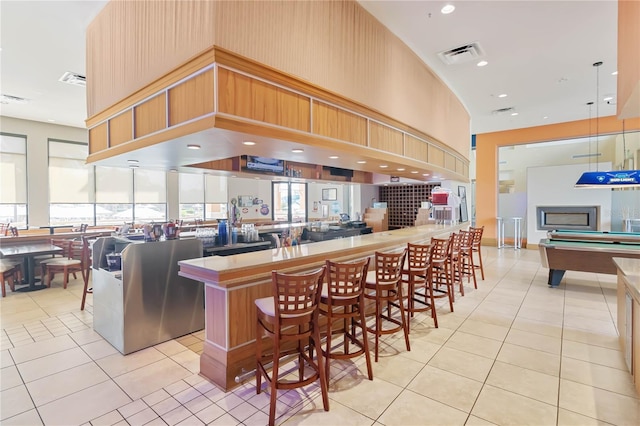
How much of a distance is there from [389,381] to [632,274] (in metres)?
2.30

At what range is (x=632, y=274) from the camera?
2.69m

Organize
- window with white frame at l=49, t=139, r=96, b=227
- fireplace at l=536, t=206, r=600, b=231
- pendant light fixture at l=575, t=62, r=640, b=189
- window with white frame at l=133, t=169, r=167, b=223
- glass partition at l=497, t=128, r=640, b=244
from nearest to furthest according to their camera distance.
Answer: pendant light fixture at l=575, t=62, r=640, b=189
glass partition at l=497, t=128, r=640, b=244
window with white frame at l=49, t=139, r=96, b=227
fireplace at l=536, t=206, r=600, b=231
window with white frame at l=133, t=169, r=167, b=223

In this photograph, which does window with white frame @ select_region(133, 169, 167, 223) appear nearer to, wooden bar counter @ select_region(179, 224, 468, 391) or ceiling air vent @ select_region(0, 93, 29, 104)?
ceiling air vent @ select_region(0, 93, 29, 104)

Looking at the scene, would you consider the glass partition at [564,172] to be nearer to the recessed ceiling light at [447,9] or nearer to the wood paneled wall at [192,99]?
the recessed ceiling light at [447,9]

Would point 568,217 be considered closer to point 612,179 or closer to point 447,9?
point 612,179

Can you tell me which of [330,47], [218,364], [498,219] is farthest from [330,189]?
[218,364]

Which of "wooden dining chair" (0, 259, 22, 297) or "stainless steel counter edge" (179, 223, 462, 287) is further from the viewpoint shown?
"wooden dining chair" (0, 259, 22, 297)

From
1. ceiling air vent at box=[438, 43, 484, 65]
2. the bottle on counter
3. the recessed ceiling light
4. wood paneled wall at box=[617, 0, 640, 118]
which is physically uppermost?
ceiling air vent at box=[438, 43, 484, 65]

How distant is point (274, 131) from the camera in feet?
8.75

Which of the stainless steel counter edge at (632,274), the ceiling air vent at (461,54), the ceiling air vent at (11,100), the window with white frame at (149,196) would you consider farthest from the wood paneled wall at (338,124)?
the window with white frame at (149,196)

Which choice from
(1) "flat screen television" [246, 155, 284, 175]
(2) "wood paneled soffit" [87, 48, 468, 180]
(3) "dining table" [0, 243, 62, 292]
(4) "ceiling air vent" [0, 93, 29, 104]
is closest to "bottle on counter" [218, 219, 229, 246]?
(1) "flat screen television" [246, 155, 284, 175]

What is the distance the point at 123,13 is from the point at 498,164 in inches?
425

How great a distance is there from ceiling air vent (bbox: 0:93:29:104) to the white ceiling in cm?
21

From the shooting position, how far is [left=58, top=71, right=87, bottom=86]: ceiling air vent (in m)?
5.19
